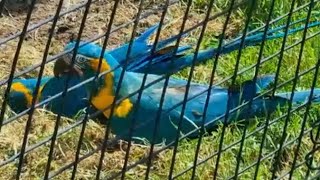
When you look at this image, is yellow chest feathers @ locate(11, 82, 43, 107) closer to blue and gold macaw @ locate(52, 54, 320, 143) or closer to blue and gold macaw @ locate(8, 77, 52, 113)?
blue and gold macaw @ locate(8, 77, 52, 113)

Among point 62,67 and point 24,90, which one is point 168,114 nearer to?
point 62,67

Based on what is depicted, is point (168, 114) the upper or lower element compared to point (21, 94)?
lower

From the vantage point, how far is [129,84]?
2.52 metres

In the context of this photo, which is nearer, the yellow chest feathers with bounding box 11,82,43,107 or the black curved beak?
the black curved beak

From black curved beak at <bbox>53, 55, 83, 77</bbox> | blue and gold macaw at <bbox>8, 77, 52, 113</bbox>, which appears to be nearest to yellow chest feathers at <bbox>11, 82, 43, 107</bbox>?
blue and gold macaw at <bbox>8, 77, 52, 113</bbox>

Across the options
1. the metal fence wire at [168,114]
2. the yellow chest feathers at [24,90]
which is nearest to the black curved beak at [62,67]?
the metal fence wire at [168,114]

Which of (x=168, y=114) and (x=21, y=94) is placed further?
(x=21, y=94)

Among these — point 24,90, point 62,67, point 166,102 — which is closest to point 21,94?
point 24,90

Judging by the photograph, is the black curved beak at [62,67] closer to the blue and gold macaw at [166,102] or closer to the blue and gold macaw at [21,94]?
the blue and gold macaw at [166,102]

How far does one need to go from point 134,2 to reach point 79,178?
122 centimetres

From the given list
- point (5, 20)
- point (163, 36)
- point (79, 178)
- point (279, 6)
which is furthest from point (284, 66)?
point (5, 20)

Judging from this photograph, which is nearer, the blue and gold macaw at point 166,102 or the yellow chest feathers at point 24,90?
the blue and gold macaw at point 166,102

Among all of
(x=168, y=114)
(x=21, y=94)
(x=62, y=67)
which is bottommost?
(x=168, y=114)

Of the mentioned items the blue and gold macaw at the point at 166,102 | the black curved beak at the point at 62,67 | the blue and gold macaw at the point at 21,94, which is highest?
the blue and gold macaw at the point at 21,94
